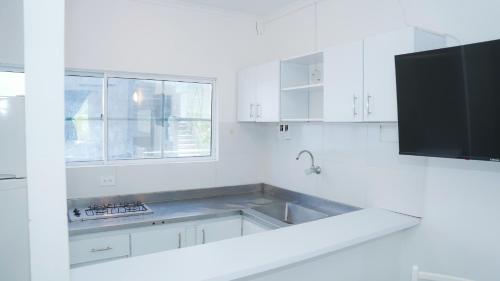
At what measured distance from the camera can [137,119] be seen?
3.15m

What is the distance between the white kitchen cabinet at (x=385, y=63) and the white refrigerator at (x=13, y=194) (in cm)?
186

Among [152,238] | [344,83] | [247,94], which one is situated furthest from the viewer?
[247,94]

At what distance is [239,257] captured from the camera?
1.50 m

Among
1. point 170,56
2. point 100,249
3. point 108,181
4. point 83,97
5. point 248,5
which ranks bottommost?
point 100,249

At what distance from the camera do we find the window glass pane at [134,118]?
3.04 metres

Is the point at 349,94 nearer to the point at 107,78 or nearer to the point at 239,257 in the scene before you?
the point at 239,257

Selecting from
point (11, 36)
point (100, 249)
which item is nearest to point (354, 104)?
point (11, 36)

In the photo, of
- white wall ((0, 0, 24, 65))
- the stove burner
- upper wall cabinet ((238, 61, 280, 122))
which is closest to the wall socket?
upper wall cabinet ((238, 61, 280, 122))

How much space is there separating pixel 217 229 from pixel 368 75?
5.57ft

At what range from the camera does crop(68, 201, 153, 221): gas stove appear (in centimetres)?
254

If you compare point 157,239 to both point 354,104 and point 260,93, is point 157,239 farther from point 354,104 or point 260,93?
point 354,104

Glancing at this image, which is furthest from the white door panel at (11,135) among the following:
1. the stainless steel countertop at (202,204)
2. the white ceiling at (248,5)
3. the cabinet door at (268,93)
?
the white ceiling at (248,5)

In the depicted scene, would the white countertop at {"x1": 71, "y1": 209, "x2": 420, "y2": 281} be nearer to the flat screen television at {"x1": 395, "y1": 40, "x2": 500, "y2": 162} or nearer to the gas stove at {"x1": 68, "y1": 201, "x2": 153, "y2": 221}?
the flat screen television at {"x1": 395, "y1": 40, "x2": 500, "y2": 162}

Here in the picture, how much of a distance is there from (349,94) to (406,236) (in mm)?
1042
